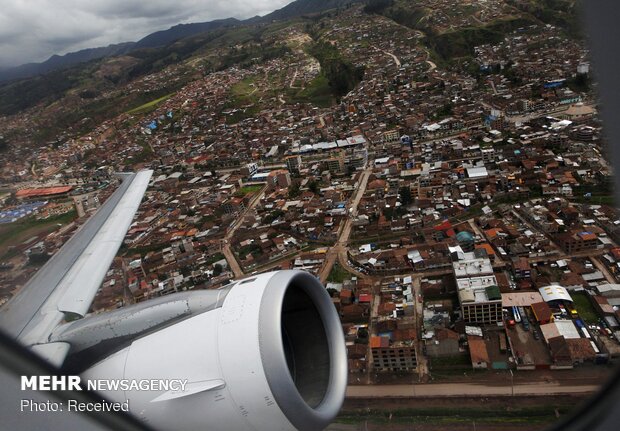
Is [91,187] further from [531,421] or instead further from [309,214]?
[531,421]

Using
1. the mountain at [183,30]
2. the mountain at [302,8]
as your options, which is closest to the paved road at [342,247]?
the mountain at [302,8]

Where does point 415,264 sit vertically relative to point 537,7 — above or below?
below

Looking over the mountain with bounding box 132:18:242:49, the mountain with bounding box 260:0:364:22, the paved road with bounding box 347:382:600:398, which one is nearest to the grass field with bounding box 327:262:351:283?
the paved road with bounding box 347:382:600:398

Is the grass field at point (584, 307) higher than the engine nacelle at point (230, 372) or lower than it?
lower

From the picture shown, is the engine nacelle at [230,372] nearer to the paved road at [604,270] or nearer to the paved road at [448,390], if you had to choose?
the paved road at [448,390]

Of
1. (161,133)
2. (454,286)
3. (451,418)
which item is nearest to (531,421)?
(451,418)

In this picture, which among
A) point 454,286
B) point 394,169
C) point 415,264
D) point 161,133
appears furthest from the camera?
point 161,133

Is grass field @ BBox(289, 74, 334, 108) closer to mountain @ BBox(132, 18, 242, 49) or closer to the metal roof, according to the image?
the metal roof
